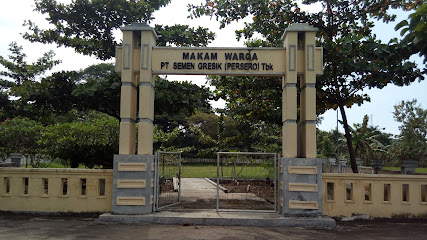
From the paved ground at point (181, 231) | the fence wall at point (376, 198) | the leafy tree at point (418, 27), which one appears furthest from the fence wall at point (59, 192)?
the leafy tree at point (418, 27)

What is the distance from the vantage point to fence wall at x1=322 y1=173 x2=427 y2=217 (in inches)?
361

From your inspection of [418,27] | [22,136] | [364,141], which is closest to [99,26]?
[22,136]

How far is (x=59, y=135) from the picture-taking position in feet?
45.5

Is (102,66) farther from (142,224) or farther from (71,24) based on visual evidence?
(142,224)

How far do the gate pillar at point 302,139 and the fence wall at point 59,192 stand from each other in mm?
4406

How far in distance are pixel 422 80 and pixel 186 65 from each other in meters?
7.47

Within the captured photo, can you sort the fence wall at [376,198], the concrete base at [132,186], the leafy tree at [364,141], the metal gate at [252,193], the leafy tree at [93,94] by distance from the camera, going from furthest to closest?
the leafy tree at [364,141], the leafy tree at [93,94], the metal gate at [252,193], the fence wall at [376,198], the concrete base at [132,186]

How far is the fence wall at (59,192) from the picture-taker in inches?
368

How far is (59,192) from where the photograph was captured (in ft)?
30.9

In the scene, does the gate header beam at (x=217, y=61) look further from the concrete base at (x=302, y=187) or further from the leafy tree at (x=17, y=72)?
the leafy tree at (x=17, y=72)

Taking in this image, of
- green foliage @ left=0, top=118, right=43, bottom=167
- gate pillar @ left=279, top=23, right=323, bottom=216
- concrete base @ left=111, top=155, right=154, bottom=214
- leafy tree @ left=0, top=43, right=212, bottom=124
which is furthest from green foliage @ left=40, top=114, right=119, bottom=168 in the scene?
gate pillar @ left=279, top=23, right=323, bottom=216

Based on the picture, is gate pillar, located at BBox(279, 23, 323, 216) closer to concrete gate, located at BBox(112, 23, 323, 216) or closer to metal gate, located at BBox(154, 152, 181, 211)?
concrete gate, located at BBox(112, 23, 323, 216)

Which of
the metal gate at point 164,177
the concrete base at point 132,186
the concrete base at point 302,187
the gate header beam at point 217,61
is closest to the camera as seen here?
the concrete base at point 302,187

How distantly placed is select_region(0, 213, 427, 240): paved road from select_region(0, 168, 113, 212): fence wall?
529 mm
